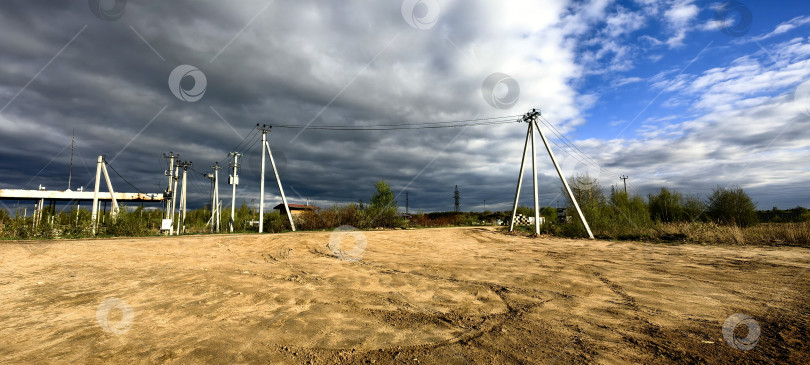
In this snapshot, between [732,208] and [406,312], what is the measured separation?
29.8 m

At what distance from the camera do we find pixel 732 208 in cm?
2288

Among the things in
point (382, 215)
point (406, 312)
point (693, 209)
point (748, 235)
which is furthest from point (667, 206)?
point (406, 312)

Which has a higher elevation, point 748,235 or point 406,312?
point 748,235

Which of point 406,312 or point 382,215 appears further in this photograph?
point 382,215

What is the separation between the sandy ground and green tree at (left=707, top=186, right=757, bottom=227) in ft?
62.5

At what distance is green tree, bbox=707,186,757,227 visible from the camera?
22297 millimetres

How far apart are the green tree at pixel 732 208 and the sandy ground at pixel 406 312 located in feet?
62.5

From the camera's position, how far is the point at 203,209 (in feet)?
139

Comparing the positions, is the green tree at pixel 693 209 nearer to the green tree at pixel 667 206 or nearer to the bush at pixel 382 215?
the green tree at pixel 667 206

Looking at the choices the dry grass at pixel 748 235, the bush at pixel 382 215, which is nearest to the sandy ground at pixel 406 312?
the dry grass at pixel 748 235

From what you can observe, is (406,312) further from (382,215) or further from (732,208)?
(732,208)

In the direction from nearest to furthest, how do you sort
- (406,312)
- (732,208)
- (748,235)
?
(406,312) < (748,235) < (732,208)

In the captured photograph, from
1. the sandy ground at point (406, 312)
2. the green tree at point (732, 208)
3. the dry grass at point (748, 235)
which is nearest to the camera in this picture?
the sandy ground at point (406, 312)

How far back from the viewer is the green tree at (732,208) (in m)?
→ 22.3
